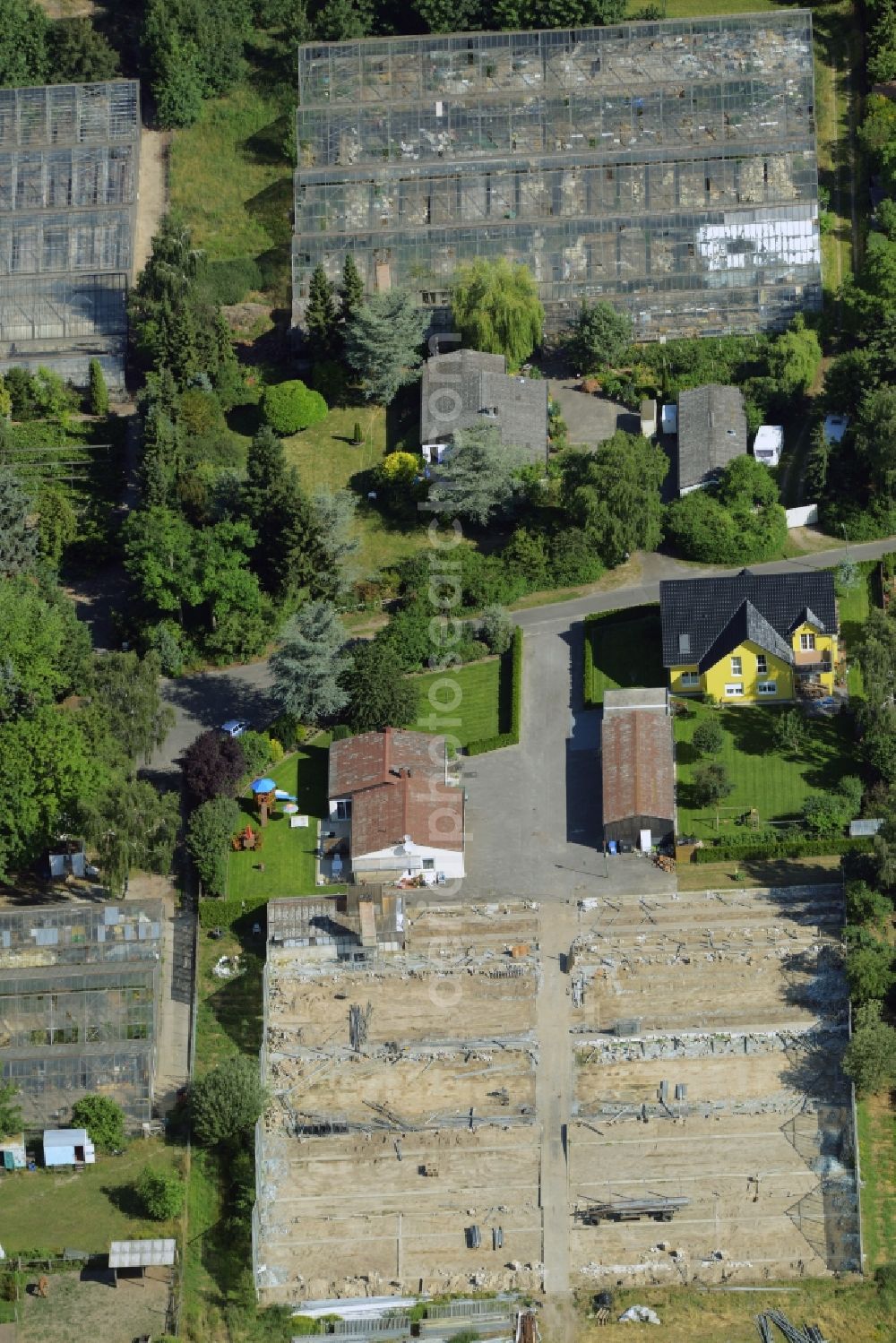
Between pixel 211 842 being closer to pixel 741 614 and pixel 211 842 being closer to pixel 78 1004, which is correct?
pixel 78 1004

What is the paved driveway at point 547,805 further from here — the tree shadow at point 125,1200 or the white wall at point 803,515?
the tree shadow at point 125,1200

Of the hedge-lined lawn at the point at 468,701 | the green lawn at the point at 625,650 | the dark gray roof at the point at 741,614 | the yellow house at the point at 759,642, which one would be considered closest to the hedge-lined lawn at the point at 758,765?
the yellow house at the point at 759,642

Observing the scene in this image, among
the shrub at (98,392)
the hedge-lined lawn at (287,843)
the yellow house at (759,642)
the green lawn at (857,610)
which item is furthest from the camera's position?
the shrub at (98,392)

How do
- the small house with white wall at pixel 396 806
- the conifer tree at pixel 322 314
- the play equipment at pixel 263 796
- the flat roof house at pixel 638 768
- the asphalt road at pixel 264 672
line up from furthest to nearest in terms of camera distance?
the conifer tree at pixel 322 314 → the asphalt road at pixel 264 672 → the play equipment at pixel 263 796 → the small house with white wall at pixel 396 806 → the flat roof house at pixel 638 768

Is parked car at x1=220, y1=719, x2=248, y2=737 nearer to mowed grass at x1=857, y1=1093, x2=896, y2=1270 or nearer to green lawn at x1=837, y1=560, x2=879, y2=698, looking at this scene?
green lawn at x1=837, y1=560, x2=879, y2=698

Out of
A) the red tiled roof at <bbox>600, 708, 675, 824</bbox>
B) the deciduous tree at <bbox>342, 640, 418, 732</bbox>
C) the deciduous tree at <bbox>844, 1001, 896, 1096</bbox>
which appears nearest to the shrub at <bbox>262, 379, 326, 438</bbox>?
the deciduous tree at <bbox>342, 640, 418, 732</bbox>

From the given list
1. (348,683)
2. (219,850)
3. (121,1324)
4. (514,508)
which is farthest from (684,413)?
(121,1324)
